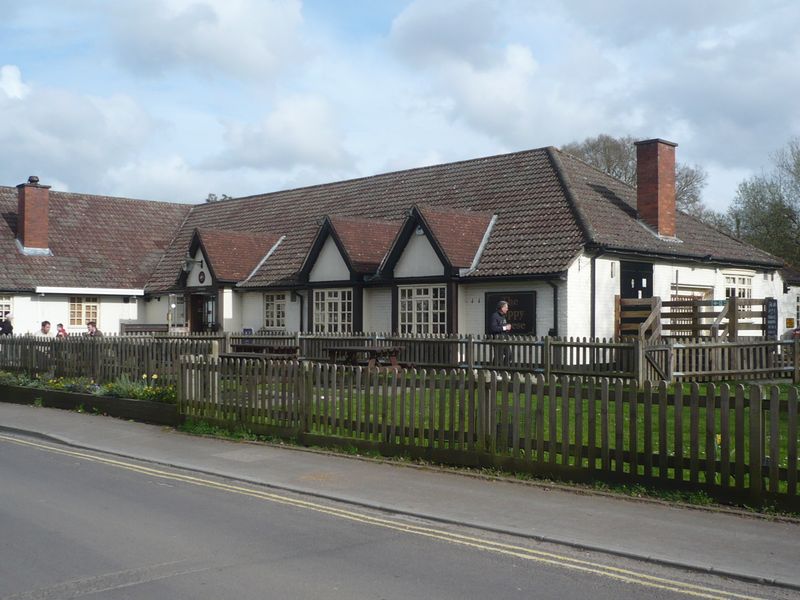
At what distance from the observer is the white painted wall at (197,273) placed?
31688 millimetres

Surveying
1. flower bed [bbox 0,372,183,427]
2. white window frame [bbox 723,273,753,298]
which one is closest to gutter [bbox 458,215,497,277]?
white window frame [bbox 723,273,753,298]

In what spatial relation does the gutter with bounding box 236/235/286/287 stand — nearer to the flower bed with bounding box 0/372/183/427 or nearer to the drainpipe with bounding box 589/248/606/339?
the flower bed with bounding box 0/372/183/427

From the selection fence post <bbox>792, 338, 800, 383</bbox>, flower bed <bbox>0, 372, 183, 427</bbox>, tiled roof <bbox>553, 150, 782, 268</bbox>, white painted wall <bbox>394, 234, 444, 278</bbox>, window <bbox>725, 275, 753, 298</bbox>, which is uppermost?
tiled roof <bbox>553, 150, 782, 268</bbox>

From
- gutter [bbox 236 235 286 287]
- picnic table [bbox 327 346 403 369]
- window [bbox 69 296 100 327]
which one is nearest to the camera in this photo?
picnic table [bbox 327 346 403 369]

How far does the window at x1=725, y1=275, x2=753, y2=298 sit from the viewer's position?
28519 mm

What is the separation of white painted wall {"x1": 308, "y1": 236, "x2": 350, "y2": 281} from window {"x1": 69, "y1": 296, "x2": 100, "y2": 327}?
35.7ft

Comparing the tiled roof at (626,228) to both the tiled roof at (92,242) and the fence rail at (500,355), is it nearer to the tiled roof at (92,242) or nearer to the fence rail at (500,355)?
the fence rail at (500,355)

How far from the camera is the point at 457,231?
25.4m

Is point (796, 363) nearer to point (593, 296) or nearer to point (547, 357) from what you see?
point (593, 296)

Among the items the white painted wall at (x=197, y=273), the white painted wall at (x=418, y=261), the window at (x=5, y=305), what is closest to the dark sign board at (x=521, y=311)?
the white painted wall at (x=418, y=261)

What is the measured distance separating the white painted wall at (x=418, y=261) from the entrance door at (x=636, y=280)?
508 centimetres

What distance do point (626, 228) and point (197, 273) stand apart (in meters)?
15.5

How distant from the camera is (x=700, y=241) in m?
28.1

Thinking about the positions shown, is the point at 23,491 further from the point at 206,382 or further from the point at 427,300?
the point at 427,300
